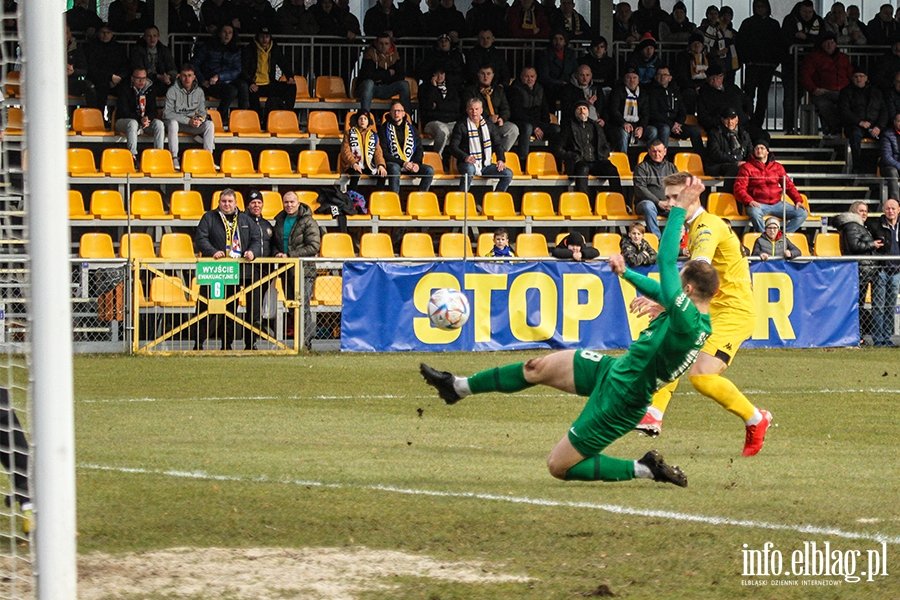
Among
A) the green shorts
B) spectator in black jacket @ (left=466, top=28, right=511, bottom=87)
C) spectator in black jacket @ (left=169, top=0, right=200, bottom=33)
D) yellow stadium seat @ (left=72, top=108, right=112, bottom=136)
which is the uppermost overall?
spectator in black jacket @ (left=169, top=0, right=200, bottom=33)

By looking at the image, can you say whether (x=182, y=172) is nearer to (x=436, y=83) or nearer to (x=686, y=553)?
(x=436, y=83)

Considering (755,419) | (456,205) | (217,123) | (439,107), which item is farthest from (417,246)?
(755,419)

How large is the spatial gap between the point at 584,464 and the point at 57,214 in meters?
3.74

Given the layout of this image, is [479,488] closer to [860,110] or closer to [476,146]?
[476,146]

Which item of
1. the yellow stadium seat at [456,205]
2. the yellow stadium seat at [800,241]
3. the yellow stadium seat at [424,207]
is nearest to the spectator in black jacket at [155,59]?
the yellow stadium seat at [424,207]

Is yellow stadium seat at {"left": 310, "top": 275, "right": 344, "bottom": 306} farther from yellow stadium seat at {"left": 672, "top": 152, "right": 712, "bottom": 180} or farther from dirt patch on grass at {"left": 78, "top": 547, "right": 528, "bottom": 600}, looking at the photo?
dirt patch on grass at {"left": 78, "top": 547, "right": 528, "bottom": 600}

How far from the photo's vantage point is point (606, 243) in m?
20.3

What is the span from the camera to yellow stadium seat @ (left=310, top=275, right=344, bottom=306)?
17812 mm

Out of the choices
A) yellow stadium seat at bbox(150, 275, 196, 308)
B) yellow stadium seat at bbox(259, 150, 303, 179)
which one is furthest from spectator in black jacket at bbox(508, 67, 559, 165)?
yellow stadium seat at bbox(150, 275, 196, 308)

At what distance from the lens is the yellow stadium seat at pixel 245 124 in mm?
21719

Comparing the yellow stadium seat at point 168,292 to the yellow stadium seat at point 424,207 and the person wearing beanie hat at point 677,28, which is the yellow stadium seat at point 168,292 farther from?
the person wearing beanie hat at point 677,28

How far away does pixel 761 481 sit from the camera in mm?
8102

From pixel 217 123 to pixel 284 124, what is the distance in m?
1.16

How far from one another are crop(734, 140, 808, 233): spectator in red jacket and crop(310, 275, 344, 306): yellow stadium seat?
7.42 meters
